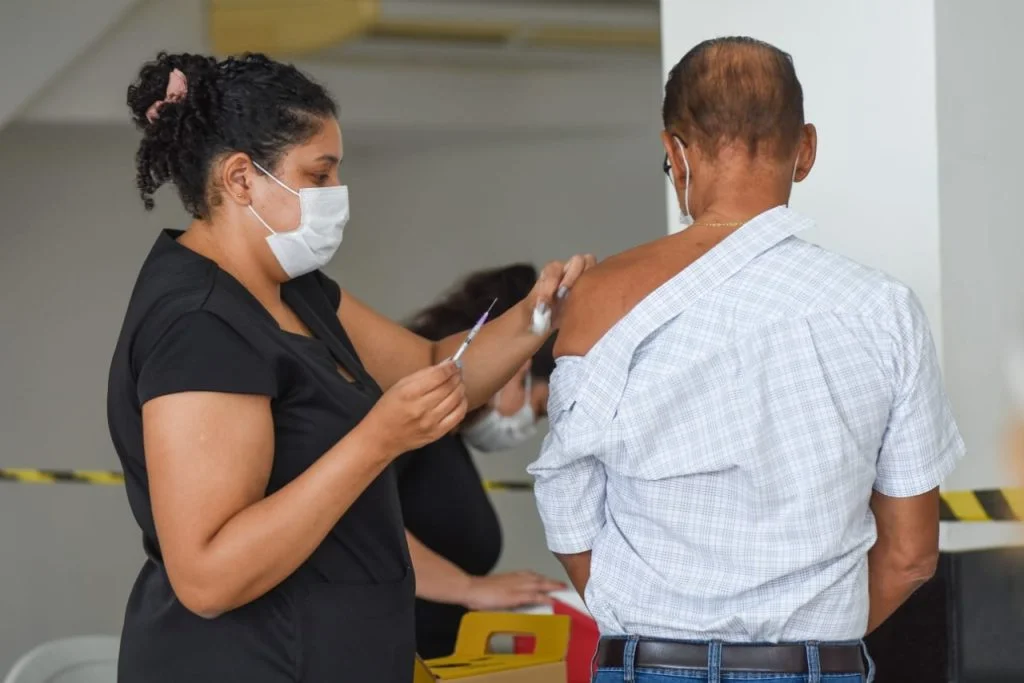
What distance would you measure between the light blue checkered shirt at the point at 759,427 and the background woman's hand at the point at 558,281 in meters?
0.32

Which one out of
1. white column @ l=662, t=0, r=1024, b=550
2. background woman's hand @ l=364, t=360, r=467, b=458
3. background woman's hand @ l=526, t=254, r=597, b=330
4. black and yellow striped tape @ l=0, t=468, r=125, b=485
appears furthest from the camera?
black and yellow striped tape @ l=0, t=468, r=125, b=485

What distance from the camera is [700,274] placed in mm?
1400

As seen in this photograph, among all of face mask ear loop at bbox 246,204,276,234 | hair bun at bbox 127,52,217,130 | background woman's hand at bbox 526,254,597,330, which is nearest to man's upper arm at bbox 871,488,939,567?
background woman's hand at bbox 526,254,597,330

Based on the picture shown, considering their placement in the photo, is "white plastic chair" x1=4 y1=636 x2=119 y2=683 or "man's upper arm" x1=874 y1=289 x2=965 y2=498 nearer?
"man's upper arm" x1=874 y1=289 x2=965 y2=498

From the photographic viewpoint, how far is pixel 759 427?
1372 mm

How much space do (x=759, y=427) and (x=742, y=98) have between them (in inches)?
14.9

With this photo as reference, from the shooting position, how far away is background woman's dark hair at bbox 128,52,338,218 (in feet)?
5.30

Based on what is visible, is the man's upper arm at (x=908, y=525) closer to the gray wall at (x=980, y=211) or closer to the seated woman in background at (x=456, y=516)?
the gray wall at (x=980, y=211)

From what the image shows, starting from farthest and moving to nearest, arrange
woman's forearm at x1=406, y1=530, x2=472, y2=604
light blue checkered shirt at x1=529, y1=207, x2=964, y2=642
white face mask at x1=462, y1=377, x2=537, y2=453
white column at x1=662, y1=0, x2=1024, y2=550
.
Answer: white face mask at x1=462, y1=377, x2=537, y2=453 < woman's forearm at x1=406, y1=530, x2=472, y2=604 < white column at x1=662, y1=0, x2=1024, y2=550 < light blue checkered shirt at x1=529, y1=207, x2=964, y2=642

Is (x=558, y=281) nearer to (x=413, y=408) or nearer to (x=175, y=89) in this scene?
(x=413, y=408)

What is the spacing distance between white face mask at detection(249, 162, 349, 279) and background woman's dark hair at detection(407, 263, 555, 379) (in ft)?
3.07

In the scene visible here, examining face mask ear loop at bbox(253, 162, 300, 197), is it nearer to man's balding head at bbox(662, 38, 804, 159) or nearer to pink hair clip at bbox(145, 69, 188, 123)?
pink hair clip at bbox(145, 69, 188, 123)

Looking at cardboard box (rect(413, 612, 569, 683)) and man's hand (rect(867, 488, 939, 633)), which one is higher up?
man's hand (rect(867, 488, 939, 633))

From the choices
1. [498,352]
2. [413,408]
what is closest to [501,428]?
[498,352]
